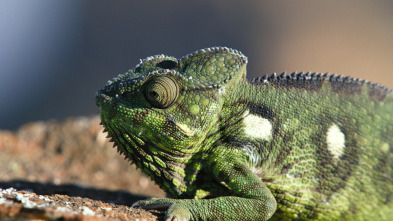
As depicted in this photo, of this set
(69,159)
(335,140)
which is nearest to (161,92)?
(335,140)

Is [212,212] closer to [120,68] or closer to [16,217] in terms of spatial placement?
[16,217]

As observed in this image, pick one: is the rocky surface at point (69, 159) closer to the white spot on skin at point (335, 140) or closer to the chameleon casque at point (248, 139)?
the chameleon casque at point (248, 139)

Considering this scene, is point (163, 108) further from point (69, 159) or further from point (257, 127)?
point (69, 159)

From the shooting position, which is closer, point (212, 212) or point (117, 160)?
point (212, 212)

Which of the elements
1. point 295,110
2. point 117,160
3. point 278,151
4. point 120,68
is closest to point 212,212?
point 278,151

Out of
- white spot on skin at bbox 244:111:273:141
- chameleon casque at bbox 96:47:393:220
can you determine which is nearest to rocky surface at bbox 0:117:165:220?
chameleon casque at bbox 96:47:393:220

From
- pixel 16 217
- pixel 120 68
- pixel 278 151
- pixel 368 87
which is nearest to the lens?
pixel 16 217

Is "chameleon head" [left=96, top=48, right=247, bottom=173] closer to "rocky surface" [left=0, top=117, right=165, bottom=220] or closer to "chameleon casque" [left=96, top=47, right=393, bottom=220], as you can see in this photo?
"chameleon casque" [left=96, top=47, right=393, bottom=220]
